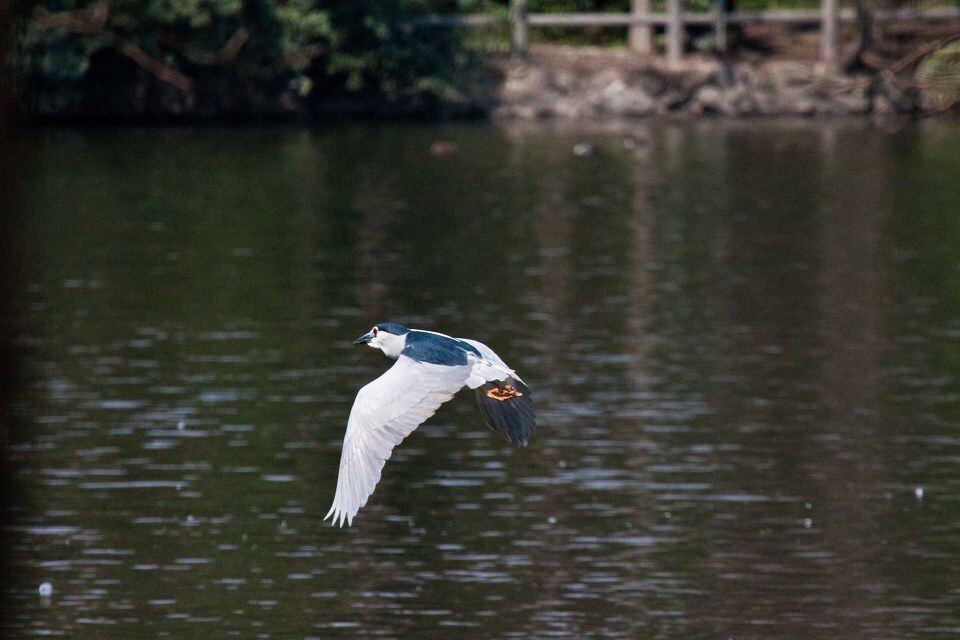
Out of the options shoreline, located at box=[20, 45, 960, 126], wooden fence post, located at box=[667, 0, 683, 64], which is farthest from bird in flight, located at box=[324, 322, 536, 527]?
wooden fence post, located at box=[667, 0, 683, 64]

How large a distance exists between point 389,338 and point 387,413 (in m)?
0.97

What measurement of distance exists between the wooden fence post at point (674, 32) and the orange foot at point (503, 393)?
148ft

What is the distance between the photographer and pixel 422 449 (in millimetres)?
17172

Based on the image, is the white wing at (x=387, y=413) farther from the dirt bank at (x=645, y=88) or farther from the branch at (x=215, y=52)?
the dirt bank at (x=645, y=88)

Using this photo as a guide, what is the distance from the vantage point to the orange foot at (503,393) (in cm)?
827

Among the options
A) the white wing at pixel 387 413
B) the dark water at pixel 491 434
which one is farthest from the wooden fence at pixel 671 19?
the white wing at pixel 387 413

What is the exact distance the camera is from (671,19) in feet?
171

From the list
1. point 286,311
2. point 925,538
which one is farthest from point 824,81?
point 286,311

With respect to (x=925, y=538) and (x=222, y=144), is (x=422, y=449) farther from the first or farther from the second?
(x=222, y=144)

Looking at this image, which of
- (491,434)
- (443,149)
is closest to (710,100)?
(443,149)

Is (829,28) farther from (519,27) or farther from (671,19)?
(519,27)

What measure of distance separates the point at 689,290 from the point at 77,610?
14.7 meters

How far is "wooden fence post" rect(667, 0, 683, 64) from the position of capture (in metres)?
52.2

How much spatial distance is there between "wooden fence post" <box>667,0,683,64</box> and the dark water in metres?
16.3
